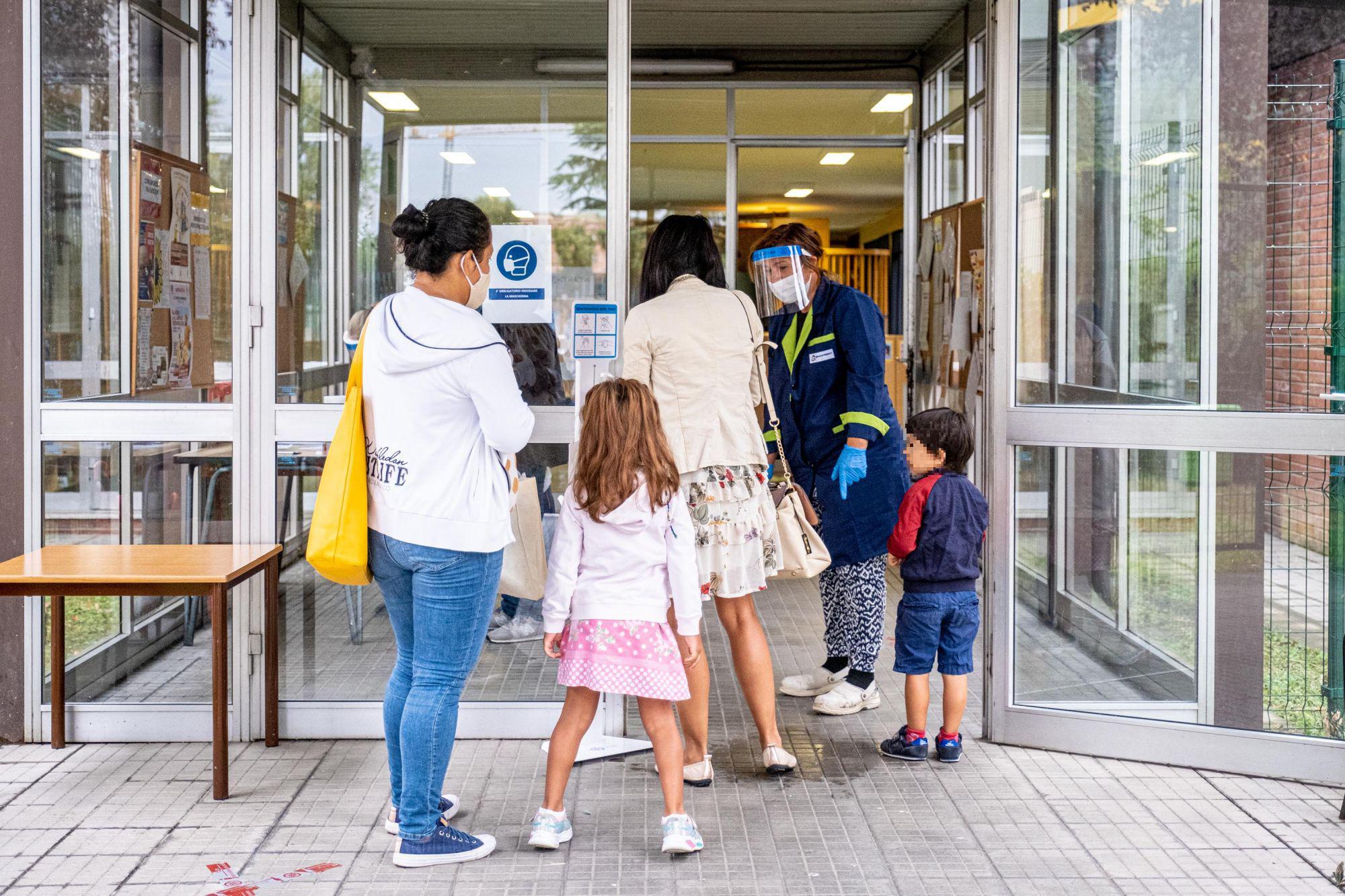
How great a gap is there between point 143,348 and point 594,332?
1.52 meters

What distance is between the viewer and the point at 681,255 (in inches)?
149

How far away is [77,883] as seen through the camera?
121 inches

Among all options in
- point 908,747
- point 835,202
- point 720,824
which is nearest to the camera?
point 720,824

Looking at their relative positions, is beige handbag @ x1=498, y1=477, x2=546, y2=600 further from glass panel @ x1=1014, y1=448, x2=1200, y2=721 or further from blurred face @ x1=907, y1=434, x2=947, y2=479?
glass panel @ x1=1014, y1=448, x2=1200, y2=721

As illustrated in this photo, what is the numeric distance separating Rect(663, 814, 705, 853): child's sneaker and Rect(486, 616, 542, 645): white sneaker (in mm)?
1193

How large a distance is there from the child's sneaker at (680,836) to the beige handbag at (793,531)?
2.94ft

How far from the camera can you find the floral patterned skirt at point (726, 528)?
367 centimetres

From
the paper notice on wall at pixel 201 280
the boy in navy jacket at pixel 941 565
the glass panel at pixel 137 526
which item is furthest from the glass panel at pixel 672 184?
the boy in navy jacket at pixel 941 565

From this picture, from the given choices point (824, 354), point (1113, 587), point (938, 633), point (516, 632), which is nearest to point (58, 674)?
point (516, 632)

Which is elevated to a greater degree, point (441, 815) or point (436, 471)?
point (436, 471)

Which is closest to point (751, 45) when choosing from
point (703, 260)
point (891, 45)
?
point (891, 45)

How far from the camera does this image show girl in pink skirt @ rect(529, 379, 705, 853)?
319 cm

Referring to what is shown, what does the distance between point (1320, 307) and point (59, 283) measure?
4.04 meters

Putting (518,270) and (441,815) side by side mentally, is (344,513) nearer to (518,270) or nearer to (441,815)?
(441,815)
